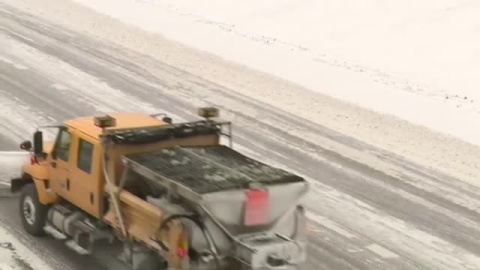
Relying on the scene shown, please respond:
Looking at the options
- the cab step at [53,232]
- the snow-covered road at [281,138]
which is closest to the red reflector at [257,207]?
the snow-covered road at [281,138]

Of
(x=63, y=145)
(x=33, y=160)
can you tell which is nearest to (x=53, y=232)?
(x=33, y=160)

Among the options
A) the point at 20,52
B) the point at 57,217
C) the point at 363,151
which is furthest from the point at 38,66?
the point at 57,217

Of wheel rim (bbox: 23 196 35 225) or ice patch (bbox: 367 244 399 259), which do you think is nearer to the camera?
wheel rim (bbox: 23 196 35 225)

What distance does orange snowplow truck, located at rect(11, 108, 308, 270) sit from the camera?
8.57 meters

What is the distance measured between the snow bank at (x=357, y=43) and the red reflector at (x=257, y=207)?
34.4ft

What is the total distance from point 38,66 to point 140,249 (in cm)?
1224

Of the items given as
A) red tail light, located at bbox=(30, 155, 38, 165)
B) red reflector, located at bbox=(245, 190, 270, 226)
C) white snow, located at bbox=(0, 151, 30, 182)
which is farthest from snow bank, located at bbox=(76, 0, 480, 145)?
red tail light, located at bbox=(30, 155, 38, 165)

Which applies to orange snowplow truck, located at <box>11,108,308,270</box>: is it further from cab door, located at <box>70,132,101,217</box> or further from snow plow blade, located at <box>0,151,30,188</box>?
snow plow blade, located at <box>0,151,30,188</box>

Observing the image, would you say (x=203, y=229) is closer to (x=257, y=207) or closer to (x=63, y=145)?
(x=257, y=207)

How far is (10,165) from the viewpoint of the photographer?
13.5m

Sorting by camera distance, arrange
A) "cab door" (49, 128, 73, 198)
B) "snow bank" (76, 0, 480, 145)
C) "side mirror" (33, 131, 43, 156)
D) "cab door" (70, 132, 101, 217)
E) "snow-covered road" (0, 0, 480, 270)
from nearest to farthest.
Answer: "cab door" (70, 132, 101, 217)
"cab door" (49, 128, 73, 198)
"side mirror" (33, 131, 43, 156)
"snow-covered road" (0, 0, 480, 270)
"snow bank" (76, 0, 480, 145)

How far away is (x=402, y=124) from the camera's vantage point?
18.8 metres

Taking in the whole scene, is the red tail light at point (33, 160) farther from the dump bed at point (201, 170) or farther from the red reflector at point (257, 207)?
the red reflector at point (257, 207)

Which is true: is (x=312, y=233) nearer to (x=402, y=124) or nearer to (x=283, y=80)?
(x=402, y=124)
